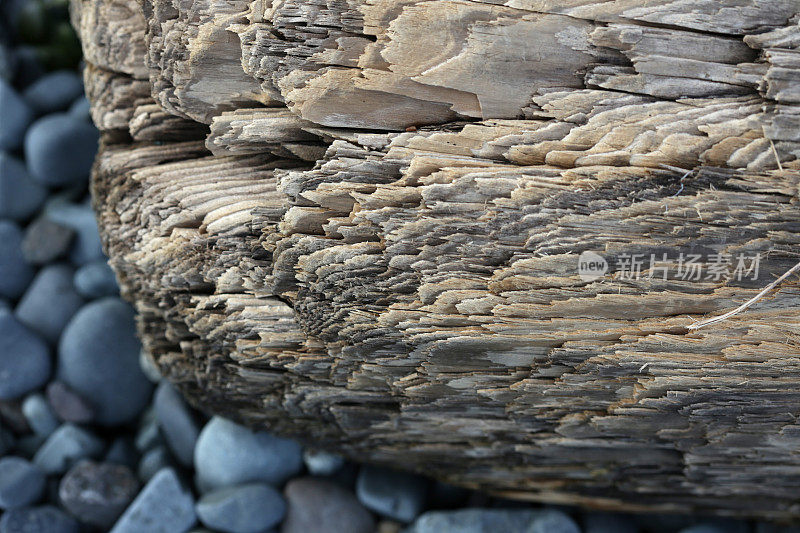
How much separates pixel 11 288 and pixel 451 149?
2173 mm

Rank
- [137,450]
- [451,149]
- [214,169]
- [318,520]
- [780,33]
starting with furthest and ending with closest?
[137,450]
[318,520]
[214,169]
[451,149]
[780,33]

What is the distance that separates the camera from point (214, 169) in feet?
5.63

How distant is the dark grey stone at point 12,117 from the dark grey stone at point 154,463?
1.54 metres

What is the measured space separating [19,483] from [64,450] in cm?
17

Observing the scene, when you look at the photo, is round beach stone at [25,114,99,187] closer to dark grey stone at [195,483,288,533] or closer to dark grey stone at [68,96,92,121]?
dark grey stone at [68,96,92,121]

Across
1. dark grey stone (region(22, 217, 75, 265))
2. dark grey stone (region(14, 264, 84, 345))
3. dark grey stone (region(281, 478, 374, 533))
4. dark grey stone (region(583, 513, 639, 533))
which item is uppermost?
dark grey stone (region(22, 217, 75, 265))

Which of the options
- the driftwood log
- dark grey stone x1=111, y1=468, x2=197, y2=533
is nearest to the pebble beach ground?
dark grey stone x1=111, y1=468, x2=197, y2=533

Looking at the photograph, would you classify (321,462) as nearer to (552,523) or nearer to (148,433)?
(148,433)

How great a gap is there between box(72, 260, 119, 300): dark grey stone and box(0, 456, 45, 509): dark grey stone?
0.68m

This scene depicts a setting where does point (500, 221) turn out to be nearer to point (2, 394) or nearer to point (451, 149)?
point (451, 149)

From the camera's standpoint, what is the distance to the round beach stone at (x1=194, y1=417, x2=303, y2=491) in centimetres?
228

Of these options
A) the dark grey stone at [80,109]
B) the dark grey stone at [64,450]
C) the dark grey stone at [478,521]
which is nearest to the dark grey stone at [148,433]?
the dark grey stone at [64,450]

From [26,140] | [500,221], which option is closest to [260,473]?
[500,221]

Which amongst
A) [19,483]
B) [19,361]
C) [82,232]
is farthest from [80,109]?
[19,483]
